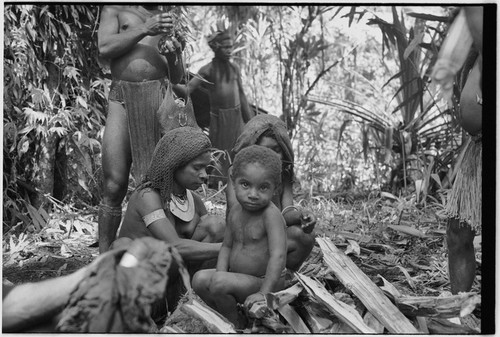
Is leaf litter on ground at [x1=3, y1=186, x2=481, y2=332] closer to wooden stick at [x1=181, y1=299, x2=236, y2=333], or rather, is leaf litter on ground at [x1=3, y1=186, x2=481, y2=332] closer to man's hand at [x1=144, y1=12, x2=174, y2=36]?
wooden stick at [x1=181, y1=299, x2=236, y2=333]

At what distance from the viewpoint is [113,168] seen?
4.07 meters

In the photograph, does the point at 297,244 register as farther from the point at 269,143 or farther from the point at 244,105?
the point at 244,105

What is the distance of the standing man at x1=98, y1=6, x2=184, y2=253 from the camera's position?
4055mm

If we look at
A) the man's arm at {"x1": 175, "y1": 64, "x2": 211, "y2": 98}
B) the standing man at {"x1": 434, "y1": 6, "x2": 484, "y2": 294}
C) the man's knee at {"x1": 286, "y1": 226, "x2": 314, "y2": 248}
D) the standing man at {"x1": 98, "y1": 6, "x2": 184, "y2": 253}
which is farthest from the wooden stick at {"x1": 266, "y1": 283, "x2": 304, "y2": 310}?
the man's arm at {"x1": 175, "y1": 64, "x2": 211, "y2": 98}

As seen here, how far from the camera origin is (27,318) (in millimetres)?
3090

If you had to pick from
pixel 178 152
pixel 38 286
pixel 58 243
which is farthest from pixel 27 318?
pixel 58 243

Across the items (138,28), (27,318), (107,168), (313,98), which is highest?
(138,28)

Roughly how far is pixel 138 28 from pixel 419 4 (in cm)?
137

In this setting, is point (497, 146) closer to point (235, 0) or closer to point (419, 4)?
point (419, 4)

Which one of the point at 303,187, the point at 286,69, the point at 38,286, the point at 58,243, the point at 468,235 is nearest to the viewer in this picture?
the point at 38,286

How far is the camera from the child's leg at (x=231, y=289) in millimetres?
3412

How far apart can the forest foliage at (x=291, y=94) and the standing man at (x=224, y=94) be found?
0.15m

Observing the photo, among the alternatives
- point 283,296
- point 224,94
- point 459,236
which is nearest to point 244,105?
point 224,94

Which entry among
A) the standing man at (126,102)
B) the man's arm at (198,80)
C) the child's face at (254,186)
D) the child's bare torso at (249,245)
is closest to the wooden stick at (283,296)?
the child's bare torso at (249,245)
